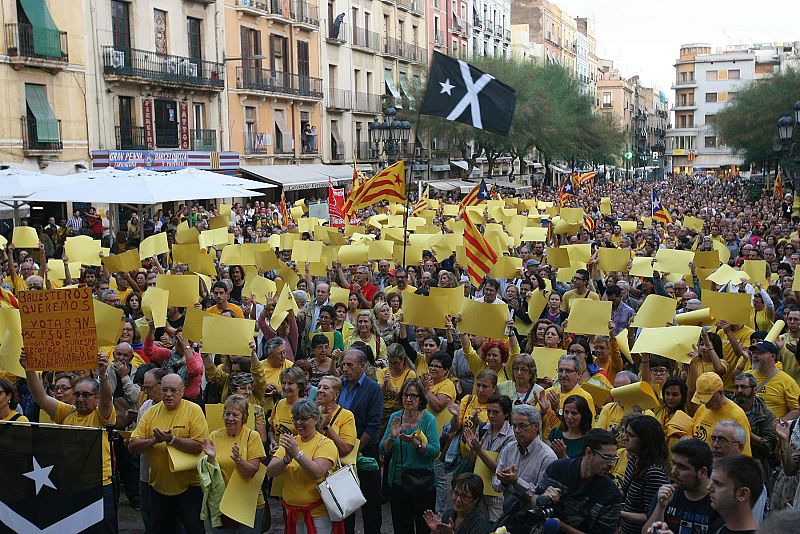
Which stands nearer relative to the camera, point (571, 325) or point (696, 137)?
point (571, 325)

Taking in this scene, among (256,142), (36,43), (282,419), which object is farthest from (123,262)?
(256,142)

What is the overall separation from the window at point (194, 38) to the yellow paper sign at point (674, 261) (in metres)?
24.1

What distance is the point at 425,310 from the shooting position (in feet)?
26.6

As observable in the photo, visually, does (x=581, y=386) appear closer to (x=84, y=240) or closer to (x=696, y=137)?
(x=84, y=240)

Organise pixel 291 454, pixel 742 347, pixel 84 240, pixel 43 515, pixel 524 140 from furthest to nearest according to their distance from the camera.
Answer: pixel 524 140, pixel 84 240, pixel 742 347, pixel 291 454, pixel 43 515

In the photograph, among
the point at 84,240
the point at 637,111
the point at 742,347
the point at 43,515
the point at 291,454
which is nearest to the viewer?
the point at 43,515

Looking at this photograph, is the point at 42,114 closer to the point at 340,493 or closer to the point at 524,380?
the point at 524,380

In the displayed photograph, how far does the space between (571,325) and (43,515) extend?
177 inches

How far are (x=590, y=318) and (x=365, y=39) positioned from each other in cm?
4004

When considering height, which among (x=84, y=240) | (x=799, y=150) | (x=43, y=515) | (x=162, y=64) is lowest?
(x=43, y=515)

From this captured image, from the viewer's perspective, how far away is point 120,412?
22.0ft

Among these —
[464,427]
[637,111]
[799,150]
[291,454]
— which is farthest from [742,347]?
[637,111]

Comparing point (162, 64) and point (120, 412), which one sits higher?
point (162, 64)

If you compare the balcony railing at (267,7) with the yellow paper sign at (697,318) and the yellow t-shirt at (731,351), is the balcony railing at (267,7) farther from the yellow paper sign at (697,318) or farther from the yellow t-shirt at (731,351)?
the yellow paper sign at (697,318)
